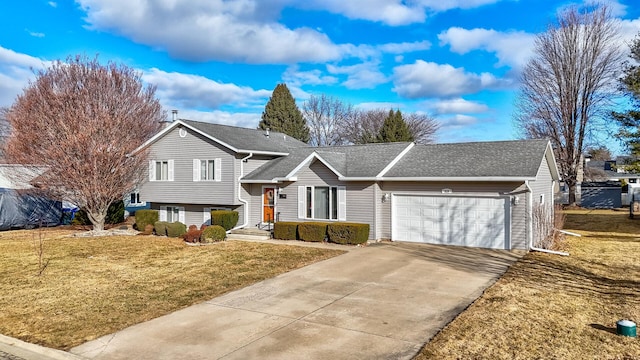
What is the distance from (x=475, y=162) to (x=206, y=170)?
42.4 feet

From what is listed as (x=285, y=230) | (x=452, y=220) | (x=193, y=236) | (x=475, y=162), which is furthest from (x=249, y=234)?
(x=475, y=162)

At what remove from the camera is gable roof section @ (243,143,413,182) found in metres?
17.4

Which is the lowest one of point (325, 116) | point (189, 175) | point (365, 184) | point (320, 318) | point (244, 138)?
point (320, 318)

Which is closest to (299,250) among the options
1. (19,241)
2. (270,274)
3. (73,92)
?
(270,274)

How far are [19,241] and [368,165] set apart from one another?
16.2 metres

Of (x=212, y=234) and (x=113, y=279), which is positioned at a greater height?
(x=212, y=234)

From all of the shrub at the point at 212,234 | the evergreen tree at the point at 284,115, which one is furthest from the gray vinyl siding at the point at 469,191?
the evergreen tree at the point at 284,115

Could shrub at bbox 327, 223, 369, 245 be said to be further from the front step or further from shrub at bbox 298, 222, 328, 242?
the front step

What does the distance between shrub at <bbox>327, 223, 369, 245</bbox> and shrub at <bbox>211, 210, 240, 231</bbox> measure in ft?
18.3

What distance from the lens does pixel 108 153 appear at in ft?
67.3

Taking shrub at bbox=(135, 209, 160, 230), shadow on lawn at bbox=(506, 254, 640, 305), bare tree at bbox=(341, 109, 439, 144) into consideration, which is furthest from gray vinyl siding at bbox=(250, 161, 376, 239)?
bare tree at bbox=(341, 109, 439, 144)

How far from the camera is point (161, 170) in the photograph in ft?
74.5

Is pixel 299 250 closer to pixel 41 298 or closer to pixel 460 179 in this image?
pixel 460 179

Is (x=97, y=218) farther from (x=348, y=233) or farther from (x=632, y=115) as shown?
(x=632, y=115)
